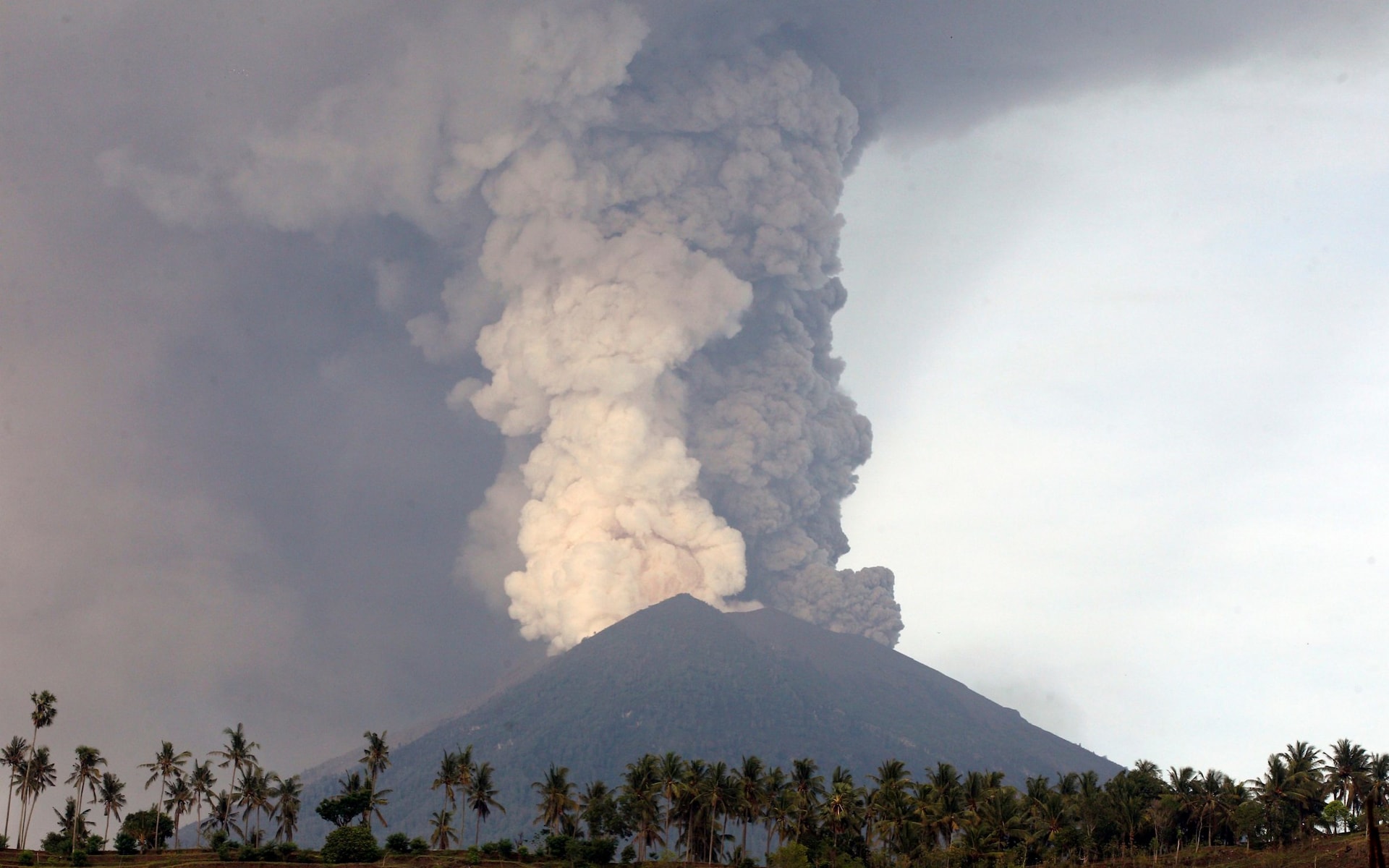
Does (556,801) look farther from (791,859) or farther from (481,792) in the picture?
(791,859)

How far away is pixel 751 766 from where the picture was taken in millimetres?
107750

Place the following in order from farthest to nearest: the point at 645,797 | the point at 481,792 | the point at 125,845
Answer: the point at 481,792 < the point at 645,797 < the point at 125,845

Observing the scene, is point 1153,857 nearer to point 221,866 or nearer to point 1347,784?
point 1347,784

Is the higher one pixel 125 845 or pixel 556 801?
pixel 556 801

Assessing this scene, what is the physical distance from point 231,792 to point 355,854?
34.1 m

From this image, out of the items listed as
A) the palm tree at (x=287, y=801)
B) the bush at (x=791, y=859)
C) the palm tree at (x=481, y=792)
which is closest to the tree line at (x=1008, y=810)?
the bush at (x=791, y=859)

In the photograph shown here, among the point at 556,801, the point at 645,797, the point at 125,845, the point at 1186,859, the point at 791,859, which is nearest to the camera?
the point at 791,859

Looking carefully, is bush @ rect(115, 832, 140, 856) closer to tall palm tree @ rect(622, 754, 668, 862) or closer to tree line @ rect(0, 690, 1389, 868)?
tree line @ rect(0, 690, 1389, 868)

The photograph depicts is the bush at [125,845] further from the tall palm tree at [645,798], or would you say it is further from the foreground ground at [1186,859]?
the tall palm tree at [645,798]

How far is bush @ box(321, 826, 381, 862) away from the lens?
310ft

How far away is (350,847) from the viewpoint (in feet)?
314

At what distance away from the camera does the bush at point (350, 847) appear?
94.6 metres

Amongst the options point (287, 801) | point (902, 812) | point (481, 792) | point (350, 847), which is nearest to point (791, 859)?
A: point (902, 812)

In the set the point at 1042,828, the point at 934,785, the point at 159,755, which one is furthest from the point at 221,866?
the point at 1042,828
